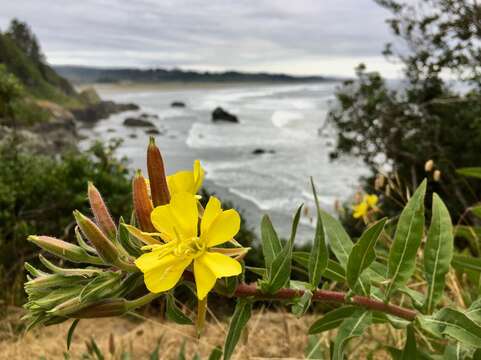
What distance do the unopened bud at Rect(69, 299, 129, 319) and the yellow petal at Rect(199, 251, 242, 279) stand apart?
0.22m

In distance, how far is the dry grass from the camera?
2881mm

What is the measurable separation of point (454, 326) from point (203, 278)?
2.09 ft

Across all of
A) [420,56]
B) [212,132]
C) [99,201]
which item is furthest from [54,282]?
[212,132]

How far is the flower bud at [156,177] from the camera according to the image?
1034 millimetres

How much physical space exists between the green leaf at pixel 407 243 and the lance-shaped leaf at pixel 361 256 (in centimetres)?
13

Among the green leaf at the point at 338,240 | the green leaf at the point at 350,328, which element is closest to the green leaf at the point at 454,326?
the green leaf at the point at 350,328

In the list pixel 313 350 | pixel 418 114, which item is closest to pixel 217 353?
pixel 313 350

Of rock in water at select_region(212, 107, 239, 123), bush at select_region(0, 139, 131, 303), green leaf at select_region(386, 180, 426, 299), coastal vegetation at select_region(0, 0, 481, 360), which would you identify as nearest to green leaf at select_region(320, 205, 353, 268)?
coastal vegetation at select_region(0, 0, 481, 360)

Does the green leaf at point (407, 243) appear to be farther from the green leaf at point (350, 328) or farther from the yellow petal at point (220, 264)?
A: the yellow petal at point (220, 264)

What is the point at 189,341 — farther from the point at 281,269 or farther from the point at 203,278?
the point at 203,278

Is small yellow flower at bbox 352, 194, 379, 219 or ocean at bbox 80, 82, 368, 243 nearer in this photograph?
small yellow flower at bbox 352, 194, 379, 219

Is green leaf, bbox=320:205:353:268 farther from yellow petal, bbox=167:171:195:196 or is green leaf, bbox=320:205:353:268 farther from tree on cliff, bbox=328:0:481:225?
tree on cliff, bbox=328:0:481:225

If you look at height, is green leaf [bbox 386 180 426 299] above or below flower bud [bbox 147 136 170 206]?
below

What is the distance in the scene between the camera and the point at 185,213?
93 centimetres
